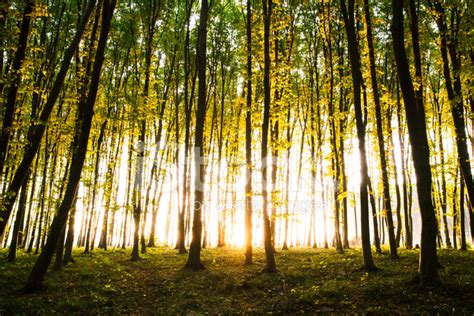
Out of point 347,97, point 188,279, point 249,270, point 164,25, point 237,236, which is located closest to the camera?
point 188,279

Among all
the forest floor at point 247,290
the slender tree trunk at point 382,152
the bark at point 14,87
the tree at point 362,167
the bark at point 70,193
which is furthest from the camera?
the slender tree trunk at point 382,152

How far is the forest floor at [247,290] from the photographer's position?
8.22m

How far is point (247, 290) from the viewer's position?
1084 cm

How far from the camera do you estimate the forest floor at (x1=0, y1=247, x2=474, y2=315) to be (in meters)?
8.22

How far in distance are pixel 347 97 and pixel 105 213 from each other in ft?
69.5

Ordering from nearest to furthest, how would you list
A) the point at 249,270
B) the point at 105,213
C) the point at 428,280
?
the point at 428,280
the point at 249,270
the point at 105,213

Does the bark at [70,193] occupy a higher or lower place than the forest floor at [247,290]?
higher

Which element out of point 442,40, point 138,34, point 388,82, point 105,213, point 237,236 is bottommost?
point 237,236

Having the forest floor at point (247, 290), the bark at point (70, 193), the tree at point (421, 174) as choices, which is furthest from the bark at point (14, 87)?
the tree at point (421, 174)

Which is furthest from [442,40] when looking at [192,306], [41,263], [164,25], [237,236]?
[237,236]

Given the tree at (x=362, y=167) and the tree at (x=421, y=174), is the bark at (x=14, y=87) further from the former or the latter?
the tree at (x=362, y=167)

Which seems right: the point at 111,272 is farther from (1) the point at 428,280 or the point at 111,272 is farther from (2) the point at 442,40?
(2) the point at 442,40

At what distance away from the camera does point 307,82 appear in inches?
1049

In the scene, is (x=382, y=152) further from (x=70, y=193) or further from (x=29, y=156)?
(x=29, y=156)
